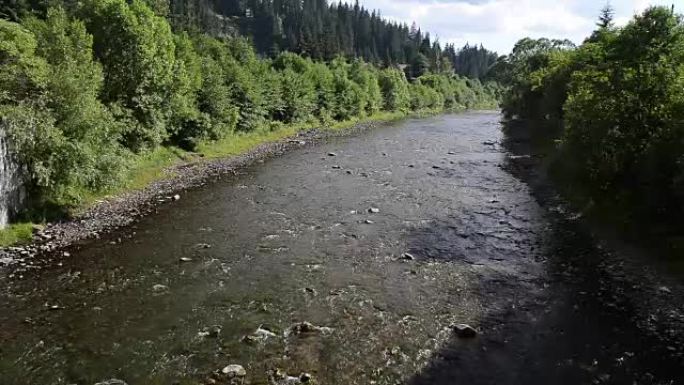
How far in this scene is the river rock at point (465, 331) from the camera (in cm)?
1828

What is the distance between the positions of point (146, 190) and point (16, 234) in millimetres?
12130

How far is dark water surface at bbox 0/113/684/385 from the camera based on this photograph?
53.4 ft

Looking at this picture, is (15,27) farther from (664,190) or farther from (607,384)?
(664,190)

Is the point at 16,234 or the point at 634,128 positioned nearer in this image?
the point at 16,234

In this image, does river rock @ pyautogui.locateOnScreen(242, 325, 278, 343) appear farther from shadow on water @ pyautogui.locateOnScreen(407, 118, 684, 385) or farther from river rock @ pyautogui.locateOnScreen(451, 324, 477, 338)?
river rock @ pyautogui.locateOnScreen(451, 324, 477, 338)

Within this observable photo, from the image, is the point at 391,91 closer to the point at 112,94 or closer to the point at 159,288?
the point at 112,94

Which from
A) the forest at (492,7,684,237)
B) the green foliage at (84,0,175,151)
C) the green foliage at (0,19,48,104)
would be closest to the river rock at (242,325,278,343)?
the forest at (492,7,684,237)

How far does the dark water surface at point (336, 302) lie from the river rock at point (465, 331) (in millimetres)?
338

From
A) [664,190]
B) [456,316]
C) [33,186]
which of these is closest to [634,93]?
[664,190]

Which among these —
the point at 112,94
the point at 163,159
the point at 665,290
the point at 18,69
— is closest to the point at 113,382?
the point at 18,69

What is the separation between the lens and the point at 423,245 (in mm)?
27875

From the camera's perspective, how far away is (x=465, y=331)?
18.4 metres

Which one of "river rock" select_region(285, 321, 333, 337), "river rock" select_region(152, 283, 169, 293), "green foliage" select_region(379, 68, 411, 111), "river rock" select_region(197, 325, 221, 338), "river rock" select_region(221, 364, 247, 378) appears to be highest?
"green foliage" select_region(379, 68, 411, 111)

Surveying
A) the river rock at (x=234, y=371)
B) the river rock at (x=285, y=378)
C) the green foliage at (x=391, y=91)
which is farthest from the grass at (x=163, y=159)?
the green foliage at (x=391, y=91)
